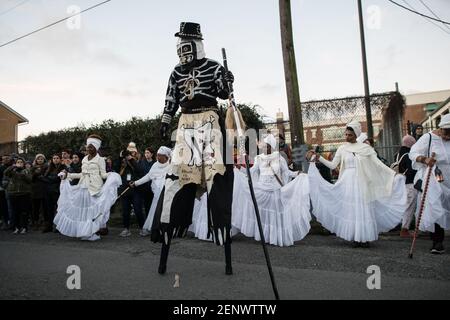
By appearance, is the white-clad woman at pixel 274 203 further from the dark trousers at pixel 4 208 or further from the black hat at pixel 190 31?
the dark trousers at pixel 4 208

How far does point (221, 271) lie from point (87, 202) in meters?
4.44

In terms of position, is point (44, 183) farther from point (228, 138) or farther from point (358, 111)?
point (358, 111)

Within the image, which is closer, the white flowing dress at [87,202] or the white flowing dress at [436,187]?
the white flowing dress at [436,187]

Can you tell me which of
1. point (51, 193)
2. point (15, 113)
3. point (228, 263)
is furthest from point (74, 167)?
point (15, 113)

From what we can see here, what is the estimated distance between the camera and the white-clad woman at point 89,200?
25.4 feet

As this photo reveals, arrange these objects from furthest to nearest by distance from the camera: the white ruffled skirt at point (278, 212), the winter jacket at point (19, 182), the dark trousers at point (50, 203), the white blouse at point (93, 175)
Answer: the winter jacket at point (19, 182) → the dark trousers at point (50, 203) → the white blouse at point (93, 175) → the white ruffled skirt at point (278, 212)

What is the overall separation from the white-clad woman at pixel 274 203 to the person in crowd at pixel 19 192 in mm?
6035

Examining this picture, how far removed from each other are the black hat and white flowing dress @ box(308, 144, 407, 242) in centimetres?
347

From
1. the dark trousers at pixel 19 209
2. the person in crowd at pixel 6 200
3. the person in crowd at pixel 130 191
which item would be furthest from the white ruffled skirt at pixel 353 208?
the person in crowd at pixel 6 200

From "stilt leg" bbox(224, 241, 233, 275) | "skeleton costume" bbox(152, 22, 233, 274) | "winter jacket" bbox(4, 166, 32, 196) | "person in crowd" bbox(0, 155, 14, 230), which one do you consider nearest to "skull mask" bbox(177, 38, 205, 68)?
"skeleton costume" bbox(152, 22, 233, 274)

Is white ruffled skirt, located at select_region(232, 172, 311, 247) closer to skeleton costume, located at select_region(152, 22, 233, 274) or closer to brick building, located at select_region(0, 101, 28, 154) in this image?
skeleton costume, located at select_region(152, 22, 233, 274)

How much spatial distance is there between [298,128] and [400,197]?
10.3 feet

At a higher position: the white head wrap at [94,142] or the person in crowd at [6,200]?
the white head wrap at [94,142]

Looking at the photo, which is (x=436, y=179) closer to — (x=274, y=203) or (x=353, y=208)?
(x=353, y=208)
